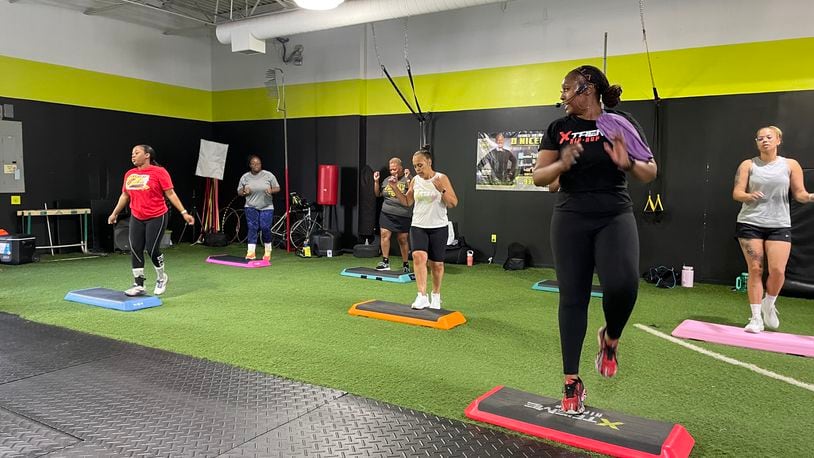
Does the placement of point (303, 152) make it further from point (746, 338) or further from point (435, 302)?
point (746, 338)

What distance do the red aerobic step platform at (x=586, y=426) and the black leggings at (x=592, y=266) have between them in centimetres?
29

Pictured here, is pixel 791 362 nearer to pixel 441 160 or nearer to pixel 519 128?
pixel 519 128

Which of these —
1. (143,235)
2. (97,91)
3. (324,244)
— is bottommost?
(324,244)

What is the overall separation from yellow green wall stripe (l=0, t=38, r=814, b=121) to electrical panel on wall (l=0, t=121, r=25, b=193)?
1.74ft

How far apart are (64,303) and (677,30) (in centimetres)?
781

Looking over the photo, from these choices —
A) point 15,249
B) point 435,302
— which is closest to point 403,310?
point 435,302

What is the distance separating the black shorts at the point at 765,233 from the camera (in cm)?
451

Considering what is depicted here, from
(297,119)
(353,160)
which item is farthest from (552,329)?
(297,119)

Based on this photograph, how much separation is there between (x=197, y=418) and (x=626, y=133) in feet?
8.23

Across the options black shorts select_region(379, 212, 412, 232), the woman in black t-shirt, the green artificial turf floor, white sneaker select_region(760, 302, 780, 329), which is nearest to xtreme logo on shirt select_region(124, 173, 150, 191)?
the green artificial turf floor

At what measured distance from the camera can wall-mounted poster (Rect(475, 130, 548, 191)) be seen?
8562mm

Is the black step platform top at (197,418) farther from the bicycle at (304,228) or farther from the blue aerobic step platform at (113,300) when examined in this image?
the bicycle at (304,228)

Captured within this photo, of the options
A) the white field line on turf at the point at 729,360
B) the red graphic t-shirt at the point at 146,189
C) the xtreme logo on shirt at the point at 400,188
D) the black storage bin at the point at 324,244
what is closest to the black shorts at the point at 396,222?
the xtreme logo on shirt at the point at 400,188

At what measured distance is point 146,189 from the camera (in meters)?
5.68
